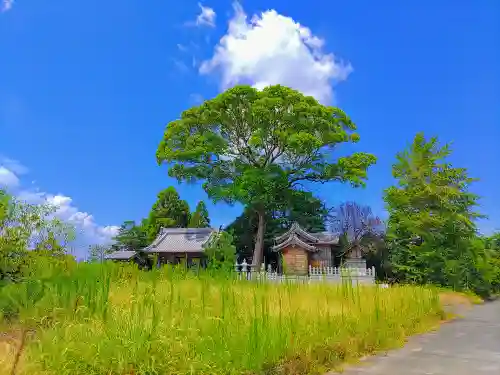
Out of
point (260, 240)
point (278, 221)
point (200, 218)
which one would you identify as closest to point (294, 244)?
point (260, 240)

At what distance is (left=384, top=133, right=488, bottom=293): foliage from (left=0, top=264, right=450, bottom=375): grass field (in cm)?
1202

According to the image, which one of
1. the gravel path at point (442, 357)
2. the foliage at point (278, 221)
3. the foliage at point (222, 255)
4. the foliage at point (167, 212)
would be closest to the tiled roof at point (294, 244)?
the foliage at point (278, 221)

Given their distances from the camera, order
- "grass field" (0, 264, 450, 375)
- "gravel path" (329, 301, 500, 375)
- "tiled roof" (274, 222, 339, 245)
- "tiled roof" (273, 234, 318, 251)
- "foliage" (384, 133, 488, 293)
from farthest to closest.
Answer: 1. "tiled roof" (274, 222, 339, 245)
2. "tiled roof" (273, 234, 318, 251)
3. "foliage" (384, 133, 488, 293)
4. "gravel path" (329, 301, 500, 375)
5. "grass field" (0, 264, 450, 375)

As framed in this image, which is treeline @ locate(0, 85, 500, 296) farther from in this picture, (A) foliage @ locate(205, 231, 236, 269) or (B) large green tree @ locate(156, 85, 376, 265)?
(A) foliage @ locate(205, 231, 236, 269)

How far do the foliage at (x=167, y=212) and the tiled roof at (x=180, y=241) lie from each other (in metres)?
3.94

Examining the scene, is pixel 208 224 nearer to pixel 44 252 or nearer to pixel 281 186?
pixel 281 186

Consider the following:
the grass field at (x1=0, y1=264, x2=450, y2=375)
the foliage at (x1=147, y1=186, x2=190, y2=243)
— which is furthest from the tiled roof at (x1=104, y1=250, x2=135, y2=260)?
the grass field at (x1=0, y1=264, x2=450, y2=375)

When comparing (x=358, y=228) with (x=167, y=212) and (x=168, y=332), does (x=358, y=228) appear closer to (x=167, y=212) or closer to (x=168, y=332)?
(x=167, y=212)

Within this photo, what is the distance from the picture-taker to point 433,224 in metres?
16.8

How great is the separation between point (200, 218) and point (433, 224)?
17.8 m

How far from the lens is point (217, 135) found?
24500 mm

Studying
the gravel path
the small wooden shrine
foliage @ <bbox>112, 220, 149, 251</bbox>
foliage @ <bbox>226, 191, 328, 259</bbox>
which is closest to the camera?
the gravel path

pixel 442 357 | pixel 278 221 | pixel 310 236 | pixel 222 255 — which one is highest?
pixel 278 221

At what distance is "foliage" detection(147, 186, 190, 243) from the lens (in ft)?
100
